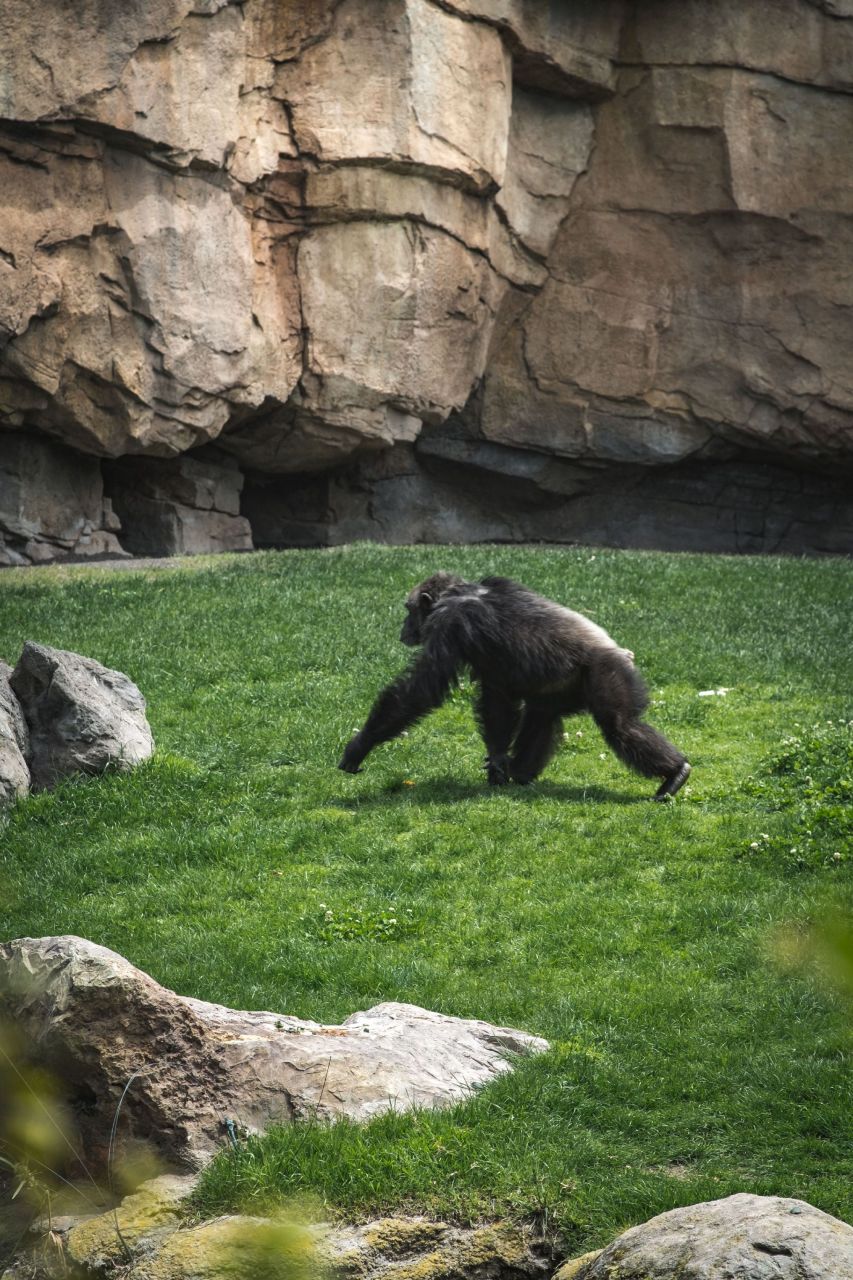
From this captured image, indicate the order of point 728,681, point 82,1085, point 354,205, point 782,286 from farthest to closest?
point 782,286 → point 354,205 → point 728,681 → point 82,1085

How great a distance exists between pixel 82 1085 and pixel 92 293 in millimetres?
16969

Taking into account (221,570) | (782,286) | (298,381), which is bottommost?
(221,570)

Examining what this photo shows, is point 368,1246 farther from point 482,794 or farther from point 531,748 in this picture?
point 531,748

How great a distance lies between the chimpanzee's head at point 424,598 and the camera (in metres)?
10.2

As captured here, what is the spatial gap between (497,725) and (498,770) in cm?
34

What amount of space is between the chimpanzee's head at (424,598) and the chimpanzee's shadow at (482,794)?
1.03 m

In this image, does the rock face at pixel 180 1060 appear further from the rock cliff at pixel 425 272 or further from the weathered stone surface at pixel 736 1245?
the rock cliff at pixel 425 272

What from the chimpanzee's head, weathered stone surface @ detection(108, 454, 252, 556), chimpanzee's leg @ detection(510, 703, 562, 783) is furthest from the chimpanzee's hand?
weathered stone surface @ detection(108, 454, 252, 556)

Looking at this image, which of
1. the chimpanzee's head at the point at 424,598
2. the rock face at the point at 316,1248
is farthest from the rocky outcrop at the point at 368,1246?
the chimpanzee's head at the point at 424,598

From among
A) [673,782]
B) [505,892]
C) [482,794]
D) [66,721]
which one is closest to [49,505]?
[66,721]

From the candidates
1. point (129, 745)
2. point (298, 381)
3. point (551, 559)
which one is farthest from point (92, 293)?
point (129, 745)

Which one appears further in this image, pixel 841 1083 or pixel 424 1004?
pixel 424 1004

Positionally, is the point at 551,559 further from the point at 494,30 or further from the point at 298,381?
the point at 494,30

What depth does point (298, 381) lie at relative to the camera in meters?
22.9
